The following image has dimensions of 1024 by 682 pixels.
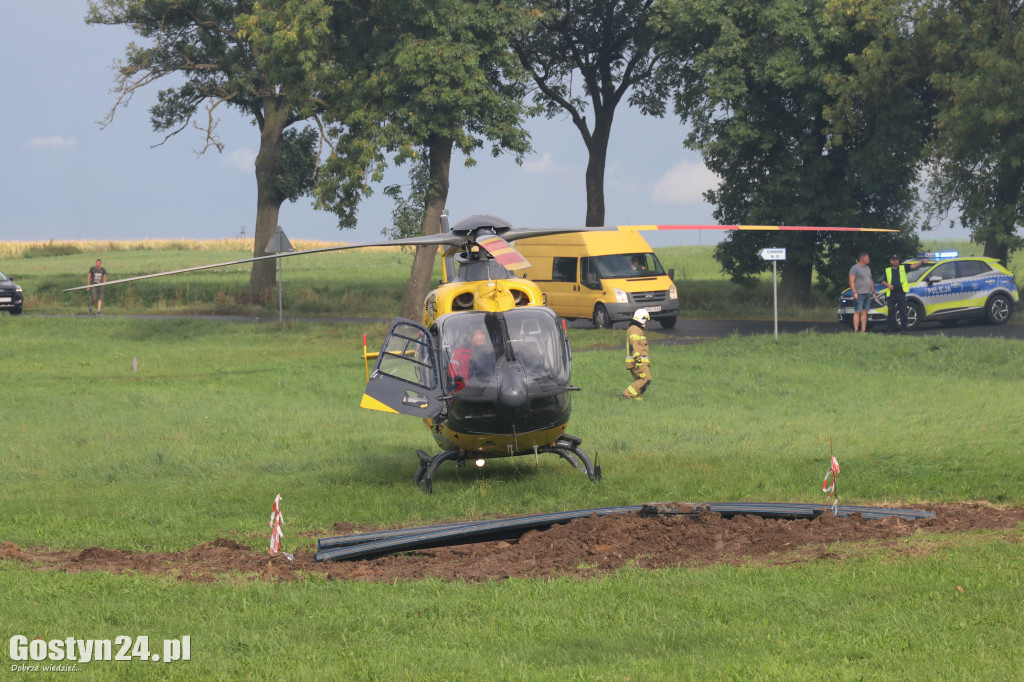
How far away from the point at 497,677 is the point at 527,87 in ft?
131

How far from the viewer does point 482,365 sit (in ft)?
38.5

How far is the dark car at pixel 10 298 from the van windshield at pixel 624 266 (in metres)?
23.1

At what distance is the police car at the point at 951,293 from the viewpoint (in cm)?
2834

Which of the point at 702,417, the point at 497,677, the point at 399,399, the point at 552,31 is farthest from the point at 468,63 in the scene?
the point at 497,677

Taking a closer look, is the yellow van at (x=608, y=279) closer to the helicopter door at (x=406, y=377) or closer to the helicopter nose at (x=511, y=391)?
the helicopter door at (x=406, y=377)

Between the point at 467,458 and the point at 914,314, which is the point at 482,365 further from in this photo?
the point at 914,314

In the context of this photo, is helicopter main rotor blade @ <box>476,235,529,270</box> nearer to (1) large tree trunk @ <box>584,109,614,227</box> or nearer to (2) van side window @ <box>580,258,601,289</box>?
(2) van side window @ <box>580,258,601,289</box>

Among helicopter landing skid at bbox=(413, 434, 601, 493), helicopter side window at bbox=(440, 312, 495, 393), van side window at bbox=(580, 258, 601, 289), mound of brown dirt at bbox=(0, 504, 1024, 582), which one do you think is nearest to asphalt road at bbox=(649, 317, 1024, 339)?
van side window at bbox=(580, 258, 601, 289)

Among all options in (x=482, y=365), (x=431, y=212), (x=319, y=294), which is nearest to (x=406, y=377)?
(x=482, y=365)

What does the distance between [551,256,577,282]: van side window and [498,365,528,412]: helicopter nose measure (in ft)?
67.5

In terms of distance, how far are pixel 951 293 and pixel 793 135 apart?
10.2 meters

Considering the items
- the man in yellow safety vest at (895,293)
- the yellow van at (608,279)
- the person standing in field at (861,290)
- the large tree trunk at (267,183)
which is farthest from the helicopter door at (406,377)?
the large tree trunk at (267,183)

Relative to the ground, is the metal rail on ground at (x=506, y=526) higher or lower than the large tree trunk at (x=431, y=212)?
lower

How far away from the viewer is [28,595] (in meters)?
8.20
